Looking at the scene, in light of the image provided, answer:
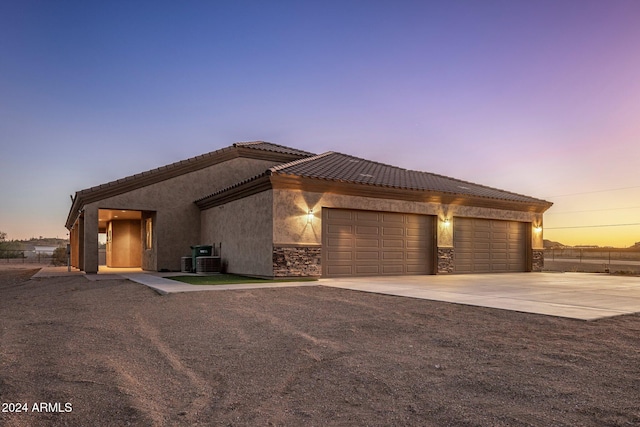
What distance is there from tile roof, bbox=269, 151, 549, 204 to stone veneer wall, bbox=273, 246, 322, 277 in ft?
8.93

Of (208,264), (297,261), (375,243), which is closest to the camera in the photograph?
(297,261)

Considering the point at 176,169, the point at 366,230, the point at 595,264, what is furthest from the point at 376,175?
the point at 595,264

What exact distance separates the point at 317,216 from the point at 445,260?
23.3 ft

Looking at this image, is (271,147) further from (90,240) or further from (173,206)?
(90,240)

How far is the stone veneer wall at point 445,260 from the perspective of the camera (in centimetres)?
1873

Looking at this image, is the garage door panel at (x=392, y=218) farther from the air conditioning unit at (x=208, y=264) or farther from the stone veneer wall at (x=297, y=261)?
the air conditioning unit at (x=208, y=264)

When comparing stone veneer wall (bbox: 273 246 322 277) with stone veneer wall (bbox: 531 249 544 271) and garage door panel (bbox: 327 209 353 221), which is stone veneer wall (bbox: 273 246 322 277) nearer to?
garage door panel (bbox: 327 209 353 221)

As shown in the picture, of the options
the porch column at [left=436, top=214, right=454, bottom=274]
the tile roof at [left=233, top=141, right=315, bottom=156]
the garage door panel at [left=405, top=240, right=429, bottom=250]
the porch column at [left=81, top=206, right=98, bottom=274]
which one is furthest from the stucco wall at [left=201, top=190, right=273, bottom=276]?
the porch column at [left=436, top=214, right=454, bottom=274]

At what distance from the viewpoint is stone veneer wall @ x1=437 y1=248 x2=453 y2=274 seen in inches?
738

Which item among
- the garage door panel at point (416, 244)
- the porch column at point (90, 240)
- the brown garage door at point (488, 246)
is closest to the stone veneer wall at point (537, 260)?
the brown garage door at point (488, 246)

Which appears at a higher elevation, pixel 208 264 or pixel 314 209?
pixel 314 209

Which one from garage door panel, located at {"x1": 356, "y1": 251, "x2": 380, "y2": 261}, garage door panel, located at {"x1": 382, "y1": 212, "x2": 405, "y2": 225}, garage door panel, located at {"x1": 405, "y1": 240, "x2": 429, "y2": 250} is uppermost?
garage door panel, located at {"x1": 382, "y1": 212, "x2": 405, "y2": 225}

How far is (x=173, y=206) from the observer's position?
20203 millimetres

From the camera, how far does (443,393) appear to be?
146 inches
